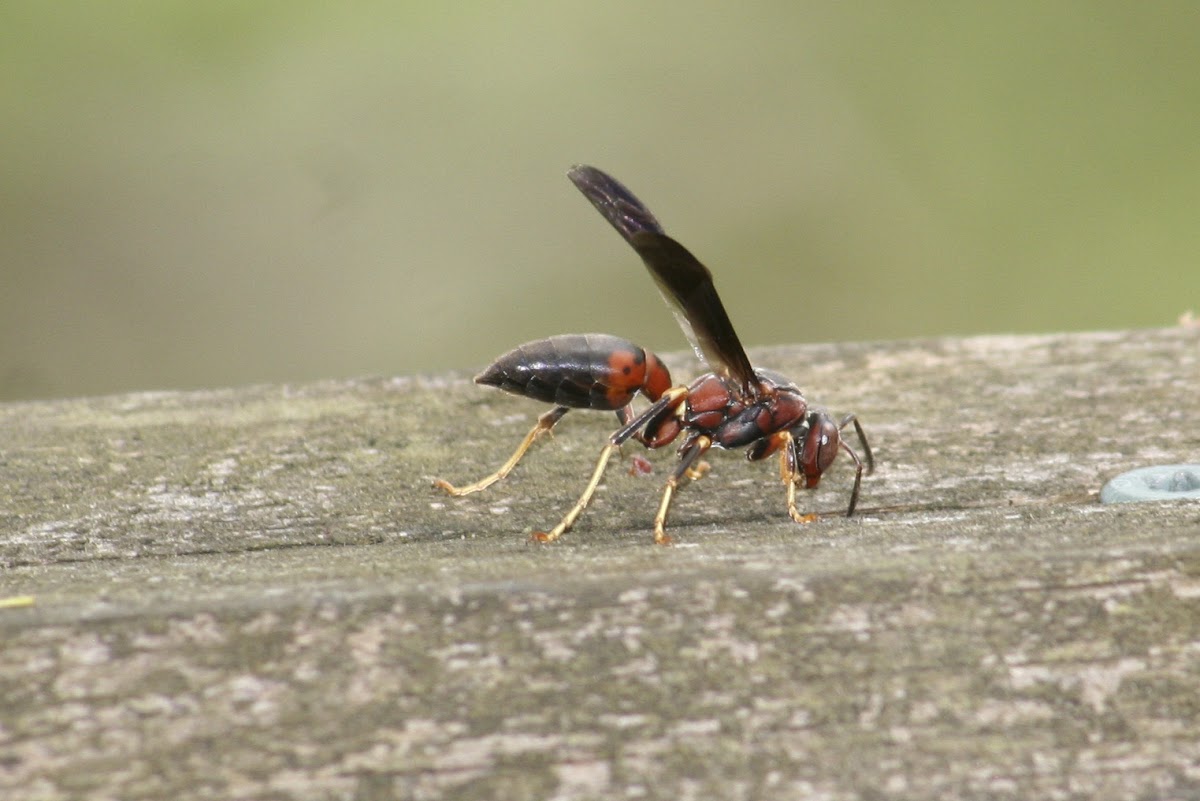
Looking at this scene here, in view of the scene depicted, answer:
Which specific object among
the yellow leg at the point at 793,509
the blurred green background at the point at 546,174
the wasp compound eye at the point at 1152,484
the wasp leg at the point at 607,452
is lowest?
the wasp compound eye at the point at 1152,484

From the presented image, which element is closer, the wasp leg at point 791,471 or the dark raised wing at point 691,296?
the wasp leg at point 791,471

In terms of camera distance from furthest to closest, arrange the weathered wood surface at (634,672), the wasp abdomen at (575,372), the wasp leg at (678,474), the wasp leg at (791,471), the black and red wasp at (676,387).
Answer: the wasp abdomen at (575,372) → the black and red wasp at (676,387) → the wasp leg at (791,471) → the wasp leg at (678,474) → the weathered wood surface at (634,672)

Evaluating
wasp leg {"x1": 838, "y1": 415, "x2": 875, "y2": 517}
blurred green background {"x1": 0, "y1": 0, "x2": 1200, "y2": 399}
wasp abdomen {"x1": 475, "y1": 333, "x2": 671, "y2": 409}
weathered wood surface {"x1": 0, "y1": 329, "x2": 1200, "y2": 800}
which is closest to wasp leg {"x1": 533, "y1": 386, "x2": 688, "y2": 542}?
wasp abdomen {"x1": 475, "y1": 333, "x2": 671, "y2": 409}

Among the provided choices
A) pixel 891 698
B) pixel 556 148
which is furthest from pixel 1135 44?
pixel 891 698

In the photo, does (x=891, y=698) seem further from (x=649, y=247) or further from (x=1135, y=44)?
(x=1135, y=44)

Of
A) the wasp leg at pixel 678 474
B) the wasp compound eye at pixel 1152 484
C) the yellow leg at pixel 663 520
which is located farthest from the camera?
the wasp compound eye at pixel 1152 484

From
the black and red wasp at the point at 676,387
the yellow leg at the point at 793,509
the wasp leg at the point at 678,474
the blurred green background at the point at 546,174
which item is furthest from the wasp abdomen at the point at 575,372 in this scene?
the blurred green background at the point at 546,174

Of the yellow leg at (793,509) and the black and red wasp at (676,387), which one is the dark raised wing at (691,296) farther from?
the yellow leg at (793,509)
